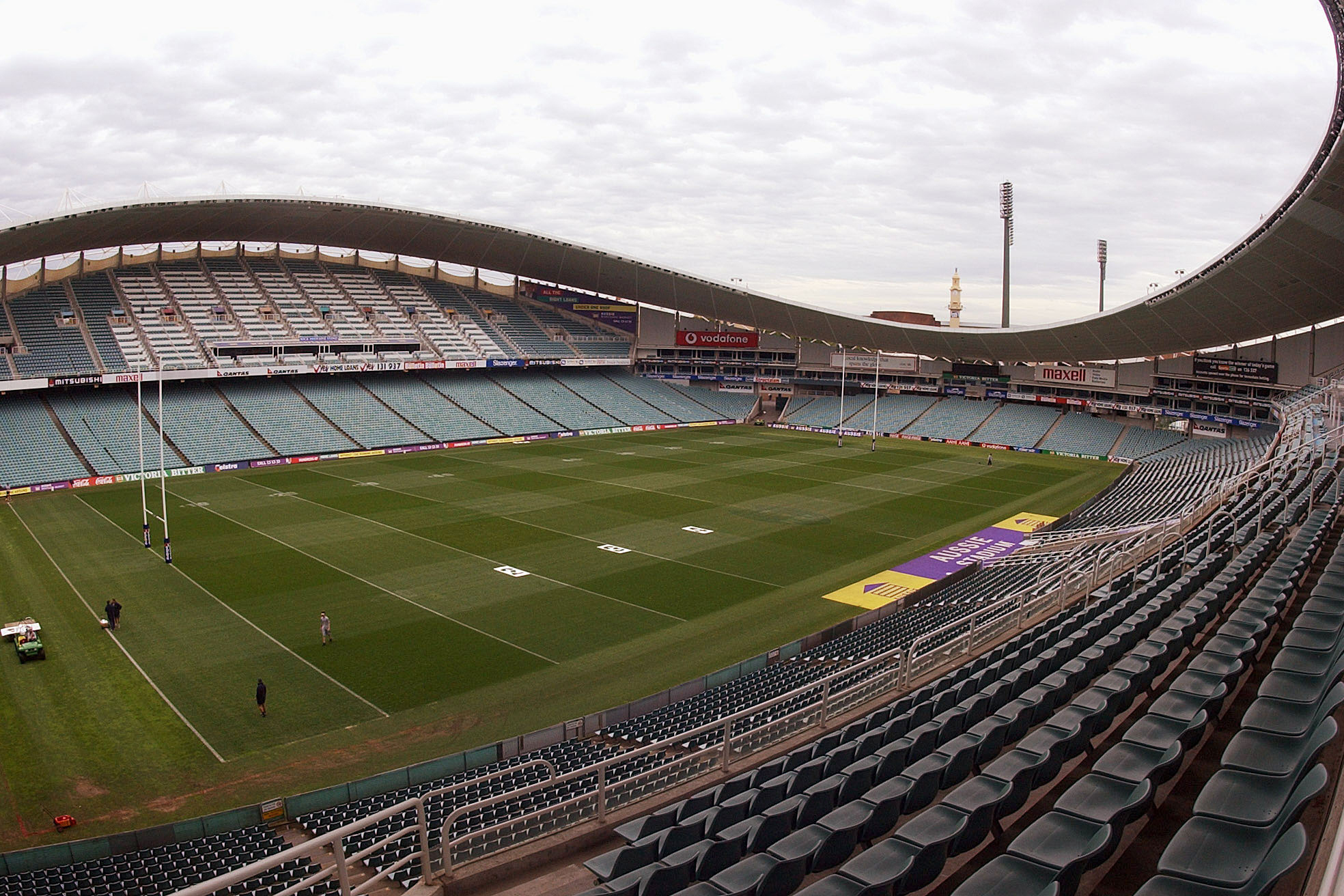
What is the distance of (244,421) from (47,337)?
14.2 metres

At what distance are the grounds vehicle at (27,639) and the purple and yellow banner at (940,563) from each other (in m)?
23.3

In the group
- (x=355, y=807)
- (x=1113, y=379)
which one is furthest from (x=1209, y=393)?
(x=355, y=807)

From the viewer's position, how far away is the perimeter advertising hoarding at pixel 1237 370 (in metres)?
57.6

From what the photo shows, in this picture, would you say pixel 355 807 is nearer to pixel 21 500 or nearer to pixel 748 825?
pixel 748 825

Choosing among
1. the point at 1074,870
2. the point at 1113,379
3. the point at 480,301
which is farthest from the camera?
the point at 480,301

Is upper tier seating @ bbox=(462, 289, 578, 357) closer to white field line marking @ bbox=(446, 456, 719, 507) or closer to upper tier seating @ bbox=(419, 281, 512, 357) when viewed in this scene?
upper tier seating @ bbox=(419, 281, 512, 357)

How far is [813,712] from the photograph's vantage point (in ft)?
43.6

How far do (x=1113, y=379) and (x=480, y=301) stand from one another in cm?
5898

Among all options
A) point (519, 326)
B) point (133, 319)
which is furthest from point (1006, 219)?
point (133, 319)

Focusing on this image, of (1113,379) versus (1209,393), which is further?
(1113,379)

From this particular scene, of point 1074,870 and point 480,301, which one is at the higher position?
point 480,301

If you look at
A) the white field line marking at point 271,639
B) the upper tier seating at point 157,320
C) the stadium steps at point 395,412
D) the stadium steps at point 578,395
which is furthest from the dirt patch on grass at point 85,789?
the stadium steps at point 578,395

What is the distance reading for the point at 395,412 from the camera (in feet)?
222

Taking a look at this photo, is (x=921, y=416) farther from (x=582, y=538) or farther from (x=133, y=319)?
(x=133, y=319)
